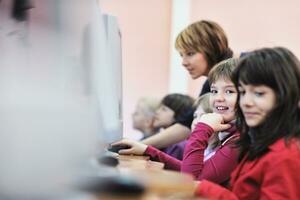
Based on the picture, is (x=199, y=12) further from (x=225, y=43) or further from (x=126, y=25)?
(x=225, y=43)

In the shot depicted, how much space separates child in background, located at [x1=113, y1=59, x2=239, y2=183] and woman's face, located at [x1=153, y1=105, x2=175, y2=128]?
1121mm

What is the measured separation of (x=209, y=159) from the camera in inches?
55.2

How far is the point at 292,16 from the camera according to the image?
3.05 m

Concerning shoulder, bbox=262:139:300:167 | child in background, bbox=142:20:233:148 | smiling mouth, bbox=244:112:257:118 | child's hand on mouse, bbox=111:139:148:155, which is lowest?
child's hand on mouse, bbox=111:139:148:155

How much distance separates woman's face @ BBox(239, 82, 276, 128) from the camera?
3.58 ft

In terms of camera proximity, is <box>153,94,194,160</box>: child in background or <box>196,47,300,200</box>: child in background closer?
<box>196,47,300,200</box>: child in background

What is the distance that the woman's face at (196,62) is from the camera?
1.96 metres

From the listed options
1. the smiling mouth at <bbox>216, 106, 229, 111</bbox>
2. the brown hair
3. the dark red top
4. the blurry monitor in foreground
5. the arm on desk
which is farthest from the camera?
the arm on desk

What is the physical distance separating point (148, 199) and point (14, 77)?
0.35 metres

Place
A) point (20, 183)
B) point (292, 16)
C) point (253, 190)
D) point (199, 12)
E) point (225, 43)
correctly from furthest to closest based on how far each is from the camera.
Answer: point (199, 12)
point (292, 16)
point (225, 43)
point (253, 190)
point (20, 183)

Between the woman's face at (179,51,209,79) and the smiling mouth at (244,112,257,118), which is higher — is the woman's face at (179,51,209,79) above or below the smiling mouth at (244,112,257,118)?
above

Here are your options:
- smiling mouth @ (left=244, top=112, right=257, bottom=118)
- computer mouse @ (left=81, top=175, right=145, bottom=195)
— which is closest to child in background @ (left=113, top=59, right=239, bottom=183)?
smiling mouth @ (left=244, top=112, right=257, bottom=118)

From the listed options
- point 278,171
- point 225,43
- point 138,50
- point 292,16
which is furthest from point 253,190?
point 138,50

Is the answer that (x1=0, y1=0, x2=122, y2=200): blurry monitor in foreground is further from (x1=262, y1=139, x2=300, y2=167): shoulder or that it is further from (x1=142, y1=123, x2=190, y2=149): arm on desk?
(x1=142, y1=123, x2=190, y2=149): arm on desk
